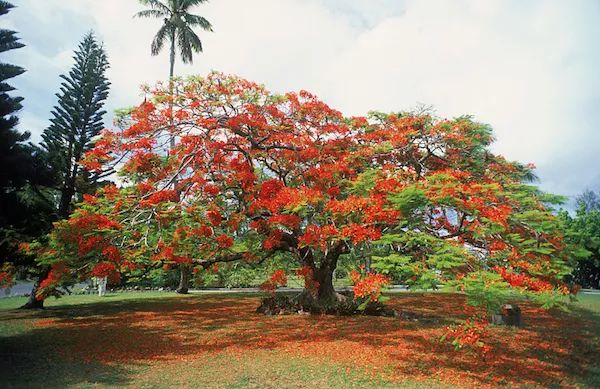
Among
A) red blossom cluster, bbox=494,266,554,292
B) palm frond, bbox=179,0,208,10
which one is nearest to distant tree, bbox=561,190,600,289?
red blossom cluster, bbox=494,266,554,292

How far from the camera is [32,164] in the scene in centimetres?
1069

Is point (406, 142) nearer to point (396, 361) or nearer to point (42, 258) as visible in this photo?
point (396, 361)

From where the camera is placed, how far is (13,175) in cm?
1019

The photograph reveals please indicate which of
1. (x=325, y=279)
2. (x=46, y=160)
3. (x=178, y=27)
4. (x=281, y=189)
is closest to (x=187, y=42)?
(x=178, y=27)

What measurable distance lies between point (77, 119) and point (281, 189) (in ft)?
39.1

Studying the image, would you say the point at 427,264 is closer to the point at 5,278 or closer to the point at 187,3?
the point at 5,278

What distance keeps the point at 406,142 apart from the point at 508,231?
4.30 meters

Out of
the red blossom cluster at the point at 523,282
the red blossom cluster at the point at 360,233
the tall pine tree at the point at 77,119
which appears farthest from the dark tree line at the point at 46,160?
the red blossom cluster at the point at 523,282

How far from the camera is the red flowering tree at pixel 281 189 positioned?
10.0 m

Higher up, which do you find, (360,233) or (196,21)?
(196,21)

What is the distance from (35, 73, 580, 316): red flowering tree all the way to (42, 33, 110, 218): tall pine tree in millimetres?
5279

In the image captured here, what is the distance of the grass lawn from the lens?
7324 millimetres

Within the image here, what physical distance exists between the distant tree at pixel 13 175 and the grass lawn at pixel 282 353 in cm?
249

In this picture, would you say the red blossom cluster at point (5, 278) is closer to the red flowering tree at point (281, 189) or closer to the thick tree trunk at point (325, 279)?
the red flowering tree at point (281, 189)
